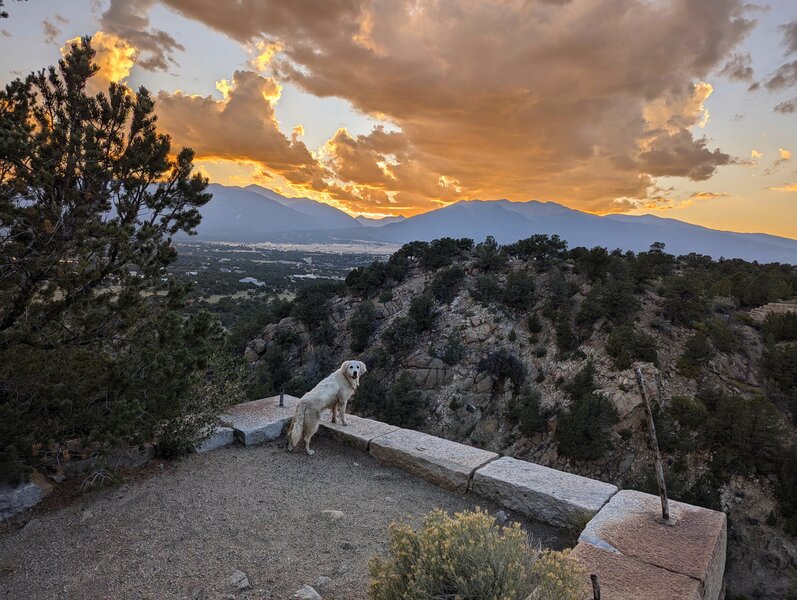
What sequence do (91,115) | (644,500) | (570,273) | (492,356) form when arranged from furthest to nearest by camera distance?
(570,273), (492,356), (91,115), (644,500)

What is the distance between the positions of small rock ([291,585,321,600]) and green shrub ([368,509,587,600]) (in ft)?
3.29

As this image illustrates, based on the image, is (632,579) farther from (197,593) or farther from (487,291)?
(487,291)

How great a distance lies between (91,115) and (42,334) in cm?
305

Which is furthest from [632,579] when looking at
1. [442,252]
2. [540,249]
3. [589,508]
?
[442,252]

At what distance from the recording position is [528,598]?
2141 millimetres

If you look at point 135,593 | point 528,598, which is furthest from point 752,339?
point 135,593

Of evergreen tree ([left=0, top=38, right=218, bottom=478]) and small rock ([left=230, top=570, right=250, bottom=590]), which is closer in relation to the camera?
small rock ([left=230, top=570, right=250, bottom=590])

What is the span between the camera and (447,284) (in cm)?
2345

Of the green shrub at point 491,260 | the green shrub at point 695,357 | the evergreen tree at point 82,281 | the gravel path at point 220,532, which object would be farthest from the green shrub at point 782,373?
the evergreen tree at point 82,281

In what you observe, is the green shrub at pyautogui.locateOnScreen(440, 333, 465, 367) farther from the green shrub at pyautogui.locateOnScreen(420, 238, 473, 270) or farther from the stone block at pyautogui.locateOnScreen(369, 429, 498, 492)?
the stone block at pyautogui.locateOnScreen(369, 429, 498, 492)

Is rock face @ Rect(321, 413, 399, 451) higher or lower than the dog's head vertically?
lower

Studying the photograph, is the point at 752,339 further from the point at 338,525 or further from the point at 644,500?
the point at 338,525

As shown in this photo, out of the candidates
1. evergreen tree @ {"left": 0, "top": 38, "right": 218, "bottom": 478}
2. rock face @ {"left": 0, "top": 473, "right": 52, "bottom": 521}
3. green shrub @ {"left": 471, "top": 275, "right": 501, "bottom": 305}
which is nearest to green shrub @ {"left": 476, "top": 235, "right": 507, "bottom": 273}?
green shrub @ {"left": 471, "top": 275, "right": 501, "bottom": 305}

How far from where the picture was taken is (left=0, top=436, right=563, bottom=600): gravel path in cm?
334
